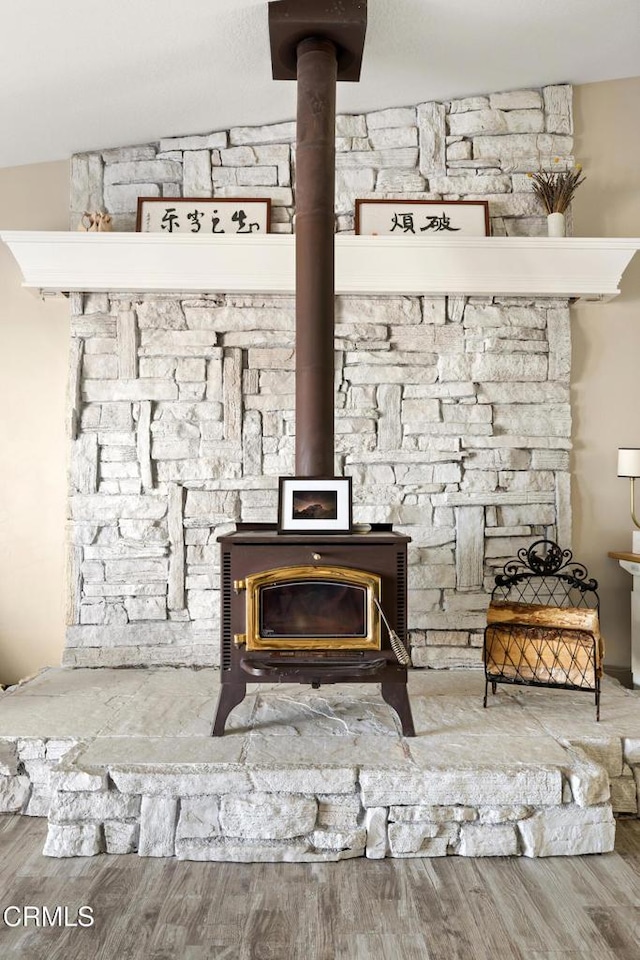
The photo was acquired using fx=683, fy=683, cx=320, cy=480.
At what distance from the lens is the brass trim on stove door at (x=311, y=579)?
8.54ft

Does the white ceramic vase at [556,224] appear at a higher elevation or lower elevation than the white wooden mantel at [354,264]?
higher

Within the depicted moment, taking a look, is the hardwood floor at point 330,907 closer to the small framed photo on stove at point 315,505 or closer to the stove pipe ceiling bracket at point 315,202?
the small framed photo on stove at point 315,505

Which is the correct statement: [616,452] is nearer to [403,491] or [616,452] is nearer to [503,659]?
[403,491]

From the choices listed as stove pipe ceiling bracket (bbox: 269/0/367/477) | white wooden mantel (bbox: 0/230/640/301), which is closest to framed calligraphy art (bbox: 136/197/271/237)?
white wooden mantel (bbox: 0/230/640/301)

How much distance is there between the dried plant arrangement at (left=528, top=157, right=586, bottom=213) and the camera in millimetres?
3604

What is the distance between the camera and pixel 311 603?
2.65 metres

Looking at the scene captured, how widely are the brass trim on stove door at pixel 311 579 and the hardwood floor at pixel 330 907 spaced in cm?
73

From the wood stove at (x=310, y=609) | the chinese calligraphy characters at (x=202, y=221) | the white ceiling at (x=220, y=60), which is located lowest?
the wood stove at (x=310, y=609)

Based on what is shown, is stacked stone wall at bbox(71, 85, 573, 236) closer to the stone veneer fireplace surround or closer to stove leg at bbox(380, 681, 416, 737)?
the stone veneer fireplace surround

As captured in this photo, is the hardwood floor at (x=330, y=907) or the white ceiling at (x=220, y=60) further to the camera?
the white ceiling at (x=220, y=60)

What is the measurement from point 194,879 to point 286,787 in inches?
15.1

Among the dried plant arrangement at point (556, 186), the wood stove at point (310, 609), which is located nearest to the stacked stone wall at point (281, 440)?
the dried plant arrangement at point (556, 186)

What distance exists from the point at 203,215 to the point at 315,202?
963 millimetres

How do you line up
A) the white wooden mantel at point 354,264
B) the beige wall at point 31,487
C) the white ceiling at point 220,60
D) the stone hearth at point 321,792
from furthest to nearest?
the beige wall at point 31,487
the white wooden mantel at point 354,264
the white ceiling at point 220,60
the stone hearth at point 321,792
